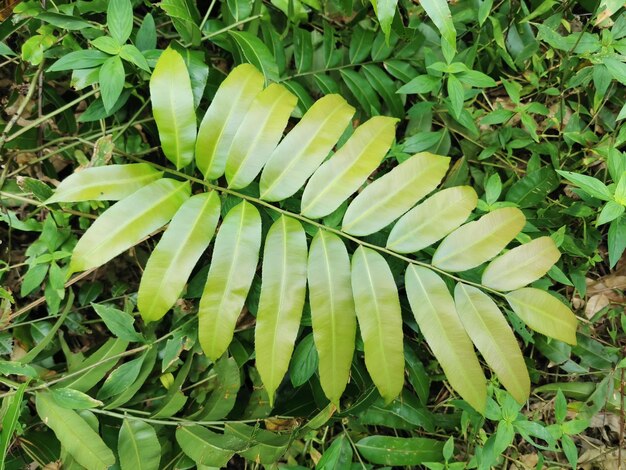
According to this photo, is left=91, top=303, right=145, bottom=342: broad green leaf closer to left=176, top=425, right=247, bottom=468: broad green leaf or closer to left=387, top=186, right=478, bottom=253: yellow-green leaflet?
left=176, top=425, right=247, bottom=468: broad green leaf

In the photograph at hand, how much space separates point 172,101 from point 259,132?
0.20m

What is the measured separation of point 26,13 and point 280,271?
37.5 inches

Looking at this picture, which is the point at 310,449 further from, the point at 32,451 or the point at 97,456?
the point at 32,451

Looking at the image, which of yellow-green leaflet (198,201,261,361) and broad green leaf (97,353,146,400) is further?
broad green leaf (97,353,146,400)

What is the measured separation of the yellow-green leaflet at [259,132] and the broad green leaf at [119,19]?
38 centimetres

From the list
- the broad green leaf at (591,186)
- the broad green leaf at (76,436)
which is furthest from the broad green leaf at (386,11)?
the broad green leaf at (76,436)

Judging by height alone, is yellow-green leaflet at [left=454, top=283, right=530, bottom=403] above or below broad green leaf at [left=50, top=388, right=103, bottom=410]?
above

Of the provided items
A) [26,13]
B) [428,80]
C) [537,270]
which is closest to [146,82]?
[26,13]

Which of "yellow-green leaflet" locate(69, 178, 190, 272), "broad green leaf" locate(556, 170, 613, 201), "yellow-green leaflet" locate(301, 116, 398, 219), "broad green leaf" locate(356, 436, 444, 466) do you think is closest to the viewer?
"yellow-green leaflet" locate(69, 178, 190, 272)

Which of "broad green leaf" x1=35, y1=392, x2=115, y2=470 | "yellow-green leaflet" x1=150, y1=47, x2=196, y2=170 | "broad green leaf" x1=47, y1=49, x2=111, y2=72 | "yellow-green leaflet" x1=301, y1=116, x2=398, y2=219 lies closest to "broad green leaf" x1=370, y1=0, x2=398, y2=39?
"yellow-green leaflet" x1=301, y1=116, x2=398, y2=219

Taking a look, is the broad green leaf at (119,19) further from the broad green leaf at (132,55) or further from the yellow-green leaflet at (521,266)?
the yellow-green leaflet at (521,266)

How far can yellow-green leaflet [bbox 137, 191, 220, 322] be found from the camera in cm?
110

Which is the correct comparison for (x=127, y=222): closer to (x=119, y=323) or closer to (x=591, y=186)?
(x=119, y=323)

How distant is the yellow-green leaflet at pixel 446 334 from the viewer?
3.58 ft
